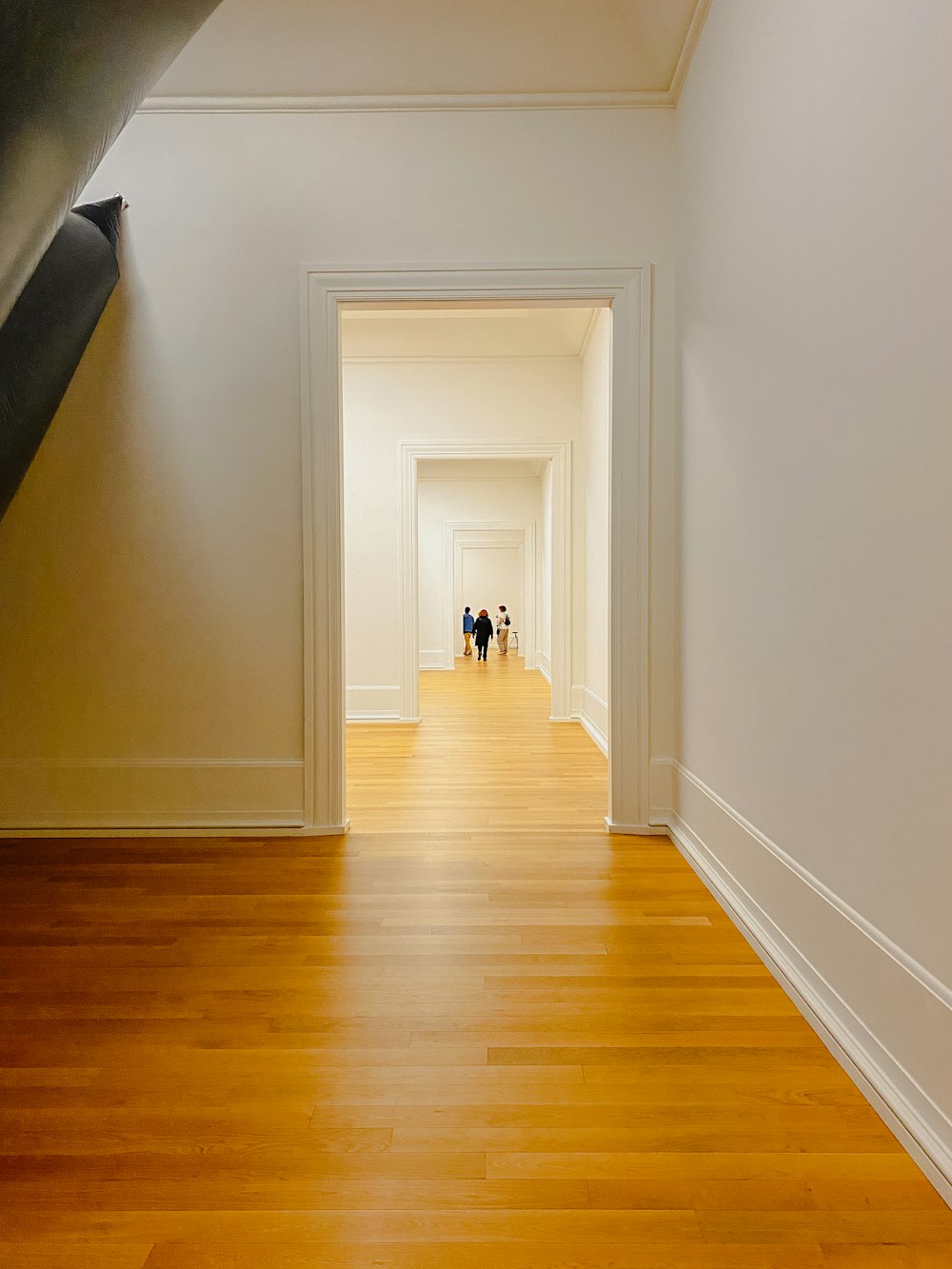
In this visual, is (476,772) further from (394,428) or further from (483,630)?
(483,630)

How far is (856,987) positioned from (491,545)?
43.8 ft

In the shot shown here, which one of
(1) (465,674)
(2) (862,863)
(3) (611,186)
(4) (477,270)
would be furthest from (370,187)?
(1) (465,674)

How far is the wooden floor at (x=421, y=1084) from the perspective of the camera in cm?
Answer: 127

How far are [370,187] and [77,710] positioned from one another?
262 cm

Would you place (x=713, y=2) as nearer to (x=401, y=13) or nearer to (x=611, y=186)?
(x=611, y=186)

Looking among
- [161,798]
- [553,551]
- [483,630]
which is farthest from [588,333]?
[483,630]

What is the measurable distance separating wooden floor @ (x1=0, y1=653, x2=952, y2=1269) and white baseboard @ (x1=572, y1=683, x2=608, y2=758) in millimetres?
2359

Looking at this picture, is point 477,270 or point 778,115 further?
point 477,270

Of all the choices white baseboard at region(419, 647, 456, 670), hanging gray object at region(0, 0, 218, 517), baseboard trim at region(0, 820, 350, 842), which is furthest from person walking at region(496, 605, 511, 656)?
hanging gray object at region(0, 0, 218, 517)

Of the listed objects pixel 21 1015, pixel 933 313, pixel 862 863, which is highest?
pixel 933 313

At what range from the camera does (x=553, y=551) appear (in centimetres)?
679

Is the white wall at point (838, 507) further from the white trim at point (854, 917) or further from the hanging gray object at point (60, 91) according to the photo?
the hanging gray object at point (60, 91)

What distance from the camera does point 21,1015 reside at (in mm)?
1964

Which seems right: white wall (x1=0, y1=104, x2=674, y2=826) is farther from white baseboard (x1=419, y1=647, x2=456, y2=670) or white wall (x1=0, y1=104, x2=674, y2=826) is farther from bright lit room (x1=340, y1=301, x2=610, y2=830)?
white baseboard (x1=419, y1=647, x2=456, y2=670)
